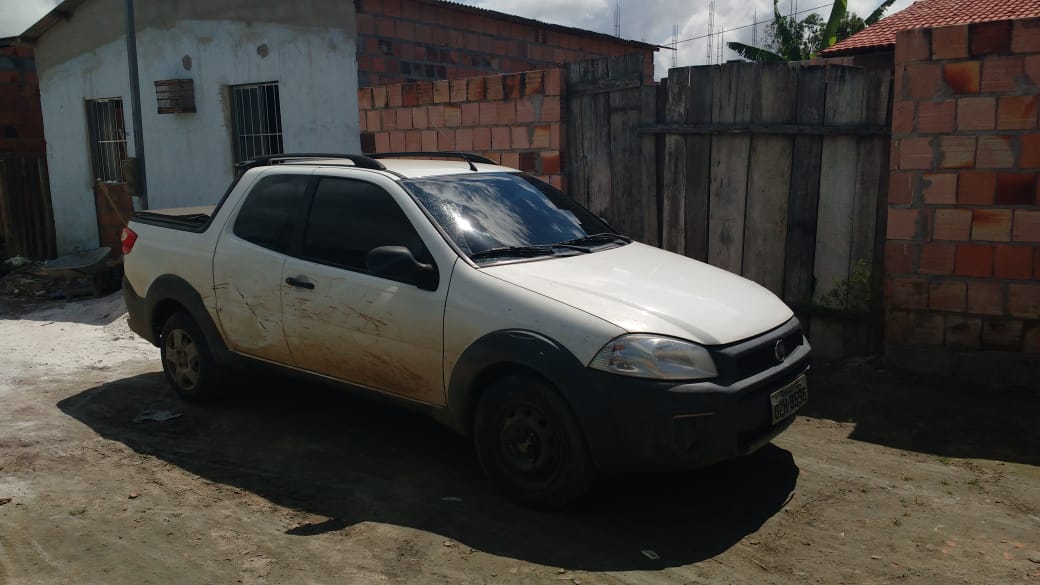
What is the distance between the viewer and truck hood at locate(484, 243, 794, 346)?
3.78 m

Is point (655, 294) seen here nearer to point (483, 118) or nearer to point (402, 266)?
point (402, 266)

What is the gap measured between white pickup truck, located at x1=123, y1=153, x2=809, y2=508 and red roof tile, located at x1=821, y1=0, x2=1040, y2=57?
19535 millimetres

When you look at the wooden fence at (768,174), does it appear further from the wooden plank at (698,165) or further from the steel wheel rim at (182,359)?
the steel wheel rim at (182,359)

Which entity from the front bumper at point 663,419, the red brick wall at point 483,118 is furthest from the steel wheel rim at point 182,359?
the red brick wall at point 483,118

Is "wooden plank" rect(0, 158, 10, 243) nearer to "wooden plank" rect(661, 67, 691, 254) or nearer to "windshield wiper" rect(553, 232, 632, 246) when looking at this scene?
"wooden plank" rect(661, 67, 691, 254)

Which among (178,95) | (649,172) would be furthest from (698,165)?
(178,95)

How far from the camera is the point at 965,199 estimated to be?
5637 millimetres

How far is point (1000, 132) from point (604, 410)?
3.65 metres

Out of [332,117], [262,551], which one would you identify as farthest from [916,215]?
[332,117]

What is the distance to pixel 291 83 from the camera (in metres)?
10.9

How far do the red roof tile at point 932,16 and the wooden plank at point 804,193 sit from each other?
16874mm

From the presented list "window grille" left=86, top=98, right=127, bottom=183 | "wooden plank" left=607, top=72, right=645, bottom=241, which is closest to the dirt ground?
"wooden plank" left=607, top=72, right=645, bottom=241

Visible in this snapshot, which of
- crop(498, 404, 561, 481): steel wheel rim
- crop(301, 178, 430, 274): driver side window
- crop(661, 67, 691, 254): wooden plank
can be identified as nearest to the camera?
crop(498, 404, 561, 481): steel wheel rim

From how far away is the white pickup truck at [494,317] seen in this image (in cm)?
368
